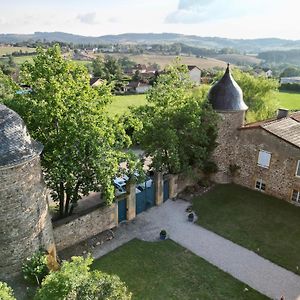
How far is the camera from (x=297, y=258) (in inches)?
905

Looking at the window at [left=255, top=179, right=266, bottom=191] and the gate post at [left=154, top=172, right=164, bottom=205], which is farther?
the window at [left=255, top=179, right=266, bottom=191]

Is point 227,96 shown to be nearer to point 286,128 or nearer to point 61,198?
point 286,128

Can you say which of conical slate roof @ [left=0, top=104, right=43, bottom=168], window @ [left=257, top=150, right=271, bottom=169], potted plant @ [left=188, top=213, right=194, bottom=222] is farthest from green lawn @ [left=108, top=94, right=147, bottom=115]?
conical slate roof @ [left=0, top=104, right=43, bottom=168]

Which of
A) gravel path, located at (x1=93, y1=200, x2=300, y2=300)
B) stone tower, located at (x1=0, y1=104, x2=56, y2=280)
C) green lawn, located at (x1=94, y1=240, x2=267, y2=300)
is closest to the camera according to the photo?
stone tower, located at (x1=0, y1=104, x2=56, y2=280)

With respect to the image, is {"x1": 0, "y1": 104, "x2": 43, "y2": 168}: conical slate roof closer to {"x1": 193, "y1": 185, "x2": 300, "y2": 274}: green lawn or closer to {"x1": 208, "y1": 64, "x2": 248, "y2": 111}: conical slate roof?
{"x1": 193, "y1": 185, "x2": 300, "y2": 274}: green lawn

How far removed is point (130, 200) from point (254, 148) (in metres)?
12.5

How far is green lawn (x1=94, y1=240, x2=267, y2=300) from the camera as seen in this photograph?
65.9ft

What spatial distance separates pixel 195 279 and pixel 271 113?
31844mm

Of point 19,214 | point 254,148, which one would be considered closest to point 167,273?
point 19,214

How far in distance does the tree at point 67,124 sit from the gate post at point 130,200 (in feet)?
11.5

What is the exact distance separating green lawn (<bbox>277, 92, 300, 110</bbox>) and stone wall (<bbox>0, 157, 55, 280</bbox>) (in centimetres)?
7289

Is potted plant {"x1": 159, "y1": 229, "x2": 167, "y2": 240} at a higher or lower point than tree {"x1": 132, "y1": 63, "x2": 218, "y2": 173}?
lower

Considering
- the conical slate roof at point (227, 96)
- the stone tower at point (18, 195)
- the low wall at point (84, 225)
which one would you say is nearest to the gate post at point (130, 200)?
the low wall at point (84, 225)

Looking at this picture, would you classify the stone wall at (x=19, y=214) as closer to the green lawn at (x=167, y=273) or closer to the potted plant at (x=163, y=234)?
the green lawn at (x=167, y=273)
